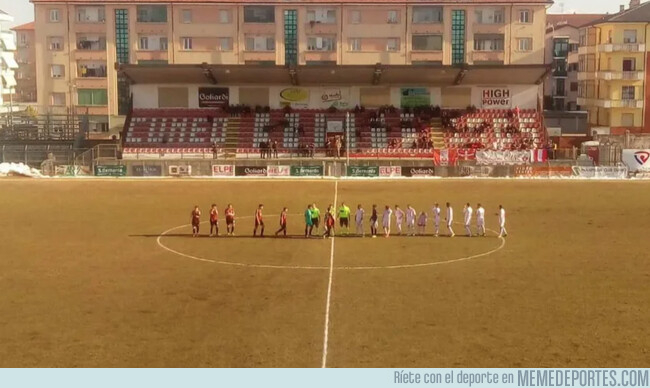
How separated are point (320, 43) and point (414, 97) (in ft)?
53.3

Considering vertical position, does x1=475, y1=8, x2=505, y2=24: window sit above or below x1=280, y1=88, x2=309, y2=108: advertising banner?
above

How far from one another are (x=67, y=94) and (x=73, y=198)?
47.3 m

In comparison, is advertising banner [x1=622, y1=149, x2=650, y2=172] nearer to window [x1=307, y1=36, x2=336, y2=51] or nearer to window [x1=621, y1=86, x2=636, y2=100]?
window [x1=621, y1=86, x2=636, y2=100]

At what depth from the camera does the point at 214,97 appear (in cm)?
7912

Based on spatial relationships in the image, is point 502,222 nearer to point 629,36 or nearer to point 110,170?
point 110,170

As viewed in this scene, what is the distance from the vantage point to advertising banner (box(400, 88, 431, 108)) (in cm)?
7919

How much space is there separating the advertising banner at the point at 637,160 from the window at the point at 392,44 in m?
32.1

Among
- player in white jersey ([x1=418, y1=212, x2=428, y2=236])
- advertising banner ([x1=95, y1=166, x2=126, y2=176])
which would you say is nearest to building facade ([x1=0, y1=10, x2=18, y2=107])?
advertising banner ([x1=95, y1=166, x2=126, y2=176])

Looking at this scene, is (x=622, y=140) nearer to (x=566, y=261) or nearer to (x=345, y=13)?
(x=345, y=13)

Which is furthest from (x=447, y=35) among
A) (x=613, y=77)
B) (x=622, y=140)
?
(x=622, y=140)

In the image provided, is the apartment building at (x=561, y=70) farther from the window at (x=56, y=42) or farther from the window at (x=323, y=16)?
the window at (x=56, y=42)

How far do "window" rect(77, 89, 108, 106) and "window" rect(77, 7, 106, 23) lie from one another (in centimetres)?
782

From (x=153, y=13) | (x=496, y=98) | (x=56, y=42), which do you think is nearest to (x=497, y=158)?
(x=496, y=98)

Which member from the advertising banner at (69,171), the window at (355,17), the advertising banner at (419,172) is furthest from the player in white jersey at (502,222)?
the window at (355,17)
